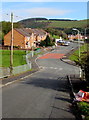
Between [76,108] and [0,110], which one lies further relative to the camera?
[76,108]

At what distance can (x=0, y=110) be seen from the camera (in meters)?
13.7

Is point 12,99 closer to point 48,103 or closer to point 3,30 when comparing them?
point 48,103

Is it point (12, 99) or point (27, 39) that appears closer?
point (12, 99)

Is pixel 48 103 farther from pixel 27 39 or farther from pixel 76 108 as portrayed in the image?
pixel 27 39

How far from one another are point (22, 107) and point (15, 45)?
76.8 metres

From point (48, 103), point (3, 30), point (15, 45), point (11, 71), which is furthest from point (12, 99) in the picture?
point (3, 30)

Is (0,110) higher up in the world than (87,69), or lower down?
lower down

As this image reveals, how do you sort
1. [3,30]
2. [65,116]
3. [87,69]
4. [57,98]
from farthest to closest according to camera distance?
[3,30], [87,69], [57,98], [65,116]

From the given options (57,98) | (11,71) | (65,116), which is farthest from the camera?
(11,71)

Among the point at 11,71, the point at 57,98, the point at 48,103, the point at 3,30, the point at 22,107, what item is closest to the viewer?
the point at 22,107

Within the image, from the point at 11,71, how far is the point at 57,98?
15881 mm

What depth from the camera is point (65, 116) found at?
1339 centimetres

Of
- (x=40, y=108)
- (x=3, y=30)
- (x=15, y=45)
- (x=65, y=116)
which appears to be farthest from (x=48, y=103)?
(x=3, y=30)

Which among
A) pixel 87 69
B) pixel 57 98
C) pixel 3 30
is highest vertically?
pixel 3 30
